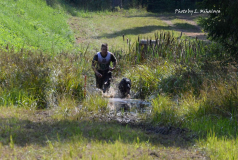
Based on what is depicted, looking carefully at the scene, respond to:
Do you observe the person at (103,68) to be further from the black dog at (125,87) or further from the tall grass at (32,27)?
the tall grass at (32,27)

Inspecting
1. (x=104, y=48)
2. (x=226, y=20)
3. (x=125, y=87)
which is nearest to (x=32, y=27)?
(x=104, y=48)

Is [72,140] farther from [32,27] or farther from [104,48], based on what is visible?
[32,27]

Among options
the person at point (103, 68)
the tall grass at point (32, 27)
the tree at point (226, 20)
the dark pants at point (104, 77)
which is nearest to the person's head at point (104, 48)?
the person at point (103, 68)

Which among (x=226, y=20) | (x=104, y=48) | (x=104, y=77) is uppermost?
(x=226, y=20)

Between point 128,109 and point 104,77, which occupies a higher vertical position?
point 104,77

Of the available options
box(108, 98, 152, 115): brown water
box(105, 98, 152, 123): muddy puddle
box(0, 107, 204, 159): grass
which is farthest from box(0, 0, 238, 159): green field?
box(108, 98, 152, 115): brown water

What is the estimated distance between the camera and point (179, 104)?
902 centimetres

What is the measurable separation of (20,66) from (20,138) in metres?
3.76

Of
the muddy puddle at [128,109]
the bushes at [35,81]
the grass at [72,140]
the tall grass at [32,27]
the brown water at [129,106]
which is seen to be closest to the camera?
the grass at [72,140]

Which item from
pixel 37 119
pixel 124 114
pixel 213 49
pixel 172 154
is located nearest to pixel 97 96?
pixel 124 114

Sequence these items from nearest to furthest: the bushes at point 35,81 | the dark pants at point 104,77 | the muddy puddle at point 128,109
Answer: the muddy puddle at point 128,109, the bushes at point 35,81, the dark pants at point 104,77

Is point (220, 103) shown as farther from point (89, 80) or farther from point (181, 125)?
point (89, 80)

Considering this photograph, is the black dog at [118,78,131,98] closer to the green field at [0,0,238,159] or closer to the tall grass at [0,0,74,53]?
the green field at [0,0,238,159]

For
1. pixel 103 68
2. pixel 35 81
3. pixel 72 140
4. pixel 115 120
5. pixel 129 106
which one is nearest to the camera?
pixel 72 140
